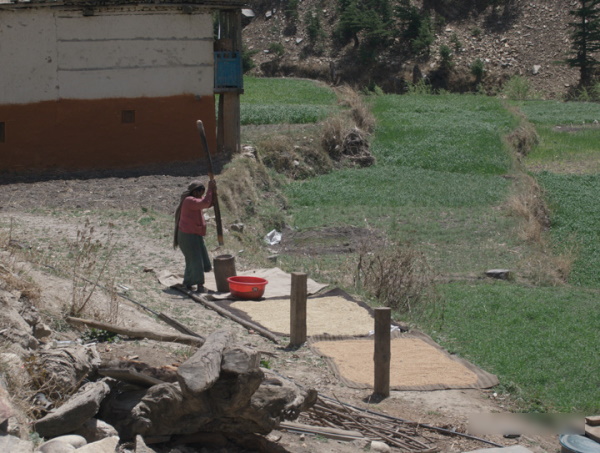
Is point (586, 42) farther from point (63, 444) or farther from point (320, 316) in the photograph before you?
point (63, 444)

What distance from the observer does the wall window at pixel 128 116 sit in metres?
22.2

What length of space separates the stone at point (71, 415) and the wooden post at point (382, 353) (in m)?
3.38

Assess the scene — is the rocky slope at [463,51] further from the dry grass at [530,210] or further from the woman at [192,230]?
the woman at [192,230]

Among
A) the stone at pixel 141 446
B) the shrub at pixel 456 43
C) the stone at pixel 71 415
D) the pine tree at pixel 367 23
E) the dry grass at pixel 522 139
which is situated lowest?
the stone at pixel 141 446

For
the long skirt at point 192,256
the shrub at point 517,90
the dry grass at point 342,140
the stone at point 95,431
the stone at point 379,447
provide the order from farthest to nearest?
the shrub at point 517,90
the dry grass at point 342,140
the long skirt at point 192,256
the stone at point 379,447
the stone at point 95,431

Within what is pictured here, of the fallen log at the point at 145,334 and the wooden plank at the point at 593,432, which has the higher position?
the fallen log at the point at 145,334

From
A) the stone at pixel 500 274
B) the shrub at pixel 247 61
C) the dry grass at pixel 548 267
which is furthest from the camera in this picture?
the shrub at pixel 247 61

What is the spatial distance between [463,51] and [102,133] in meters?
39.6

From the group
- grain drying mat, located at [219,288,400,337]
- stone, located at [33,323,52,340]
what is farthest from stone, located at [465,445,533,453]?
stone, located at [33,323,52,340]

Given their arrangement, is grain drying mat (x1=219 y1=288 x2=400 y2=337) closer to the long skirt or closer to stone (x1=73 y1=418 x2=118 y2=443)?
the long skirt

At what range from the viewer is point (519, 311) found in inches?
524

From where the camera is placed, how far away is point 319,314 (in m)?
11.7

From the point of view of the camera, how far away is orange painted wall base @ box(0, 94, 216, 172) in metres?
21.3

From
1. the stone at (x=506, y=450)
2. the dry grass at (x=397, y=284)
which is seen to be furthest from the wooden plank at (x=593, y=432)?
the dry grass at (x=397, y=284)
